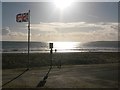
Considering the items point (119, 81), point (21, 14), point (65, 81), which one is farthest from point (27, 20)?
point (119, 81)

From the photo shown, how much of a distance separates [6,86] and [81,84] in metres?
5.53

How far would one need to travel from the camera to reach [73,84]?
20.3 meters

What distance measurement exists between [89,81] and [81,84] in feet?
5.76

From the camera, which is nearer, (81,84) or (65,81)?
(81,84)

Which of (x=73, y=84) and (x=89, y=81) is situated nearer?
(x=73, y=84)

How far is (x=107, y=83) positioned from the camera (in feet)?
68.7

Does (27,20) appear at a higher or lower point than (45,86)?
higher

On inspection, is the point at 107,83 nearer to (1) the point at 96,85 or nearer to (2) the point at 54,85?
(1) the point at 96,85

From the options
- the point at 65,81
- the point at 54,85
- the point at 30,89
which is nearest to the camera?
the point at 30,89

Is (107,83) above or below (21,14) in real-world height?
below

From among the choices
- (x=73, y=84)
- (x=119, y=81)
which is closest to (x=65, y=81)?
(x=73, y=84)

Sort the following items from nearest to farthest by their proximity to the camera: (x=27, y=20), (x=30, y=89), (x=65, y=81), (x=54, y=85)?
(x=30, y=89) → (x=54, y=85) → (x=65, y=81) → (x=27, y=20)

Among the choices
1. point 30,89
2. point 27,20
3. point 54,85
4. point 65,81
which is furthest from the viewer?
point 27,20

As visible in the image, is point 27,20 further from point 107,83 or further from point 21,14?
point 107,83
